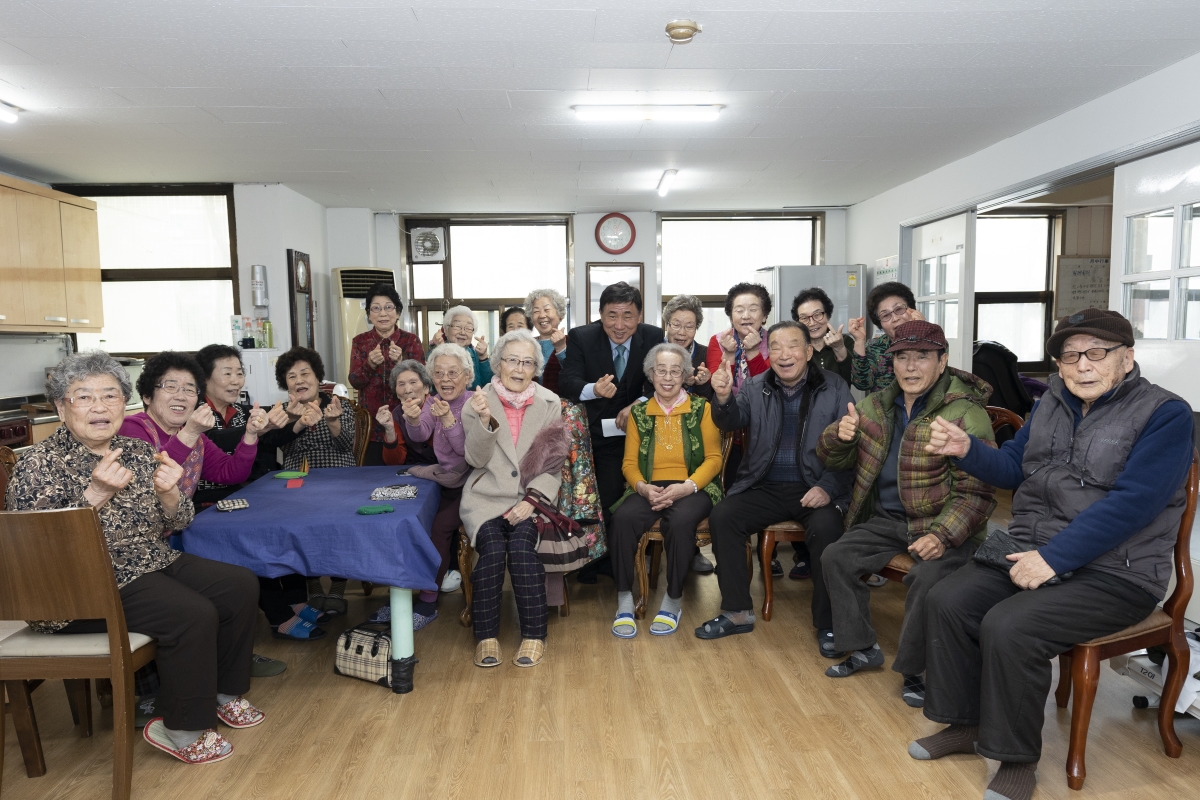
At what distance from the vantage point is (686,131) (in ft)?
16.7

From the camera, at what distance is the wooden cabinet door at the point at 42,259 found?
5.27m

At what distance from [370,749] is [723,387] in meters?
1.94

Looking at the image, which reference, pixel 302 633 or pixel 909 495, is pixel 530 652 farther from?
pixel 909 495

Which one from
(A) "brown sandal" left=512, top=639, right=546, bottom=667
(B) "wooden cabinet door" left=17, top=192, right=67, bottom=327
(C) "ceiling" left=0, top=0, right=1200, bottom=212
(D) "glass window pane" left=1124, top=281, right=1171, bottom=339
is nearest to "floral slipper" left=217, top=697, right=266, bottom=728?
(A) "brown sandal" left=512, top=639, right=546, bottom=667

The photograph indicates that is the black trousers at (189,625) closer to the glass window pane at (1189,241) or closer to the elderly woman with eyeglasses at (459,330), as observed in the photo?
the elderly woman with eyeglasses at (459,330)

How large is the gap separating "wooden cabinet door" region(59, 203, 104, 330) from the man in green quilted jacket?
19.1ft

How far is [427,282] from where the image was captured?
28.3 feet

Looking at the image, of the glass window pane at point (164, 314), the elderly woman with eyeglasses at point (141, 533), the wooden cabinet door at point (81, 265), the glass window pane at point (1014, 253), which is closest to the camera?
the elderly woman with eyeglasses at point (141, 533)

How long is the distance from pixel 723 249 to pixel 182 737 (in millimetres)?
7501

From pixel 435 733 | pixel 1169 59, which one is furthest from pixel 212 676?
pixel 1169 59

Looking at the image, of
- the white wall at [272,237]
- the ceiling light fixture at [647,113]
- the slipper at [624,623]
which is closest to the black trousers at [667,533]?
the slipper at [624,623]

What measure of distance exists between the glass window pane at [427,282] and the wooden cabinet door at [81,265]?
123 inches

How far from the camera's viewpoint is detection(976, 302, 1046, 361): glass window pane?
25.6ft

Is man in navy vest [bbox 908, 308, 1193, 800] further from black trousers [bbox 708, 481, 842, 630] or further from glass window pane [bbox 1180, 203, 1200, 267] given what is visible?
glass window pane [bbox 1180, 203, 1200, 267]
